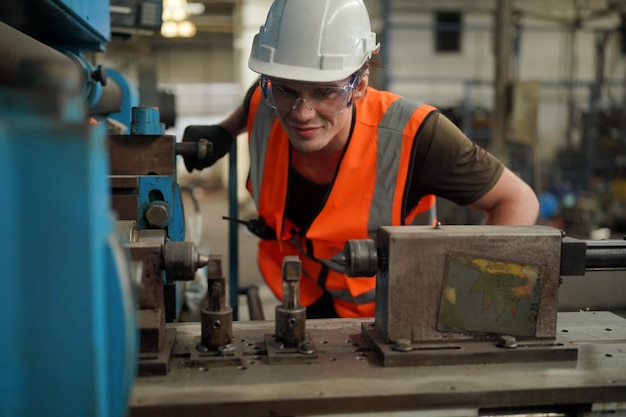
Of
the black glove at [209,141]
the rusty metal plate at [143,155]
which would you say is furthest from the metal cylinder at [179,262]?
the black glove at [209,141]

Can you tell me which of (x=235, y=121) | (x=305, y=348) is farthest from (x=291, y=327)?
(x=235, y=121)

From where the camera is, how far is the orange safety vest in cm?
136

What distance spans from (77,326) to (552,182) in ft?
25.9

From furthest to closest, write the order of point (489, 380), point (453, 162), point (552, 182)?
1. point (552, 182)
2. point (453, 162)
3. point (489, 380)

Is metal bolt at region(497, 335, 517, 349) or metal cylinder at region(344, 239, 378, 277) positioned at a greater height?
metal cylinder at region(344, 239, 378, 277)

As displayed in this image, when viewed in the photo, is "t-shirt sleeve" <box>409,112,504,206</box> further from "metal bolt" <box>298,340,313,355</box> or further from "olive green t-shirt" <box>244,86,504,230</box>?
"metal bolt" <box>298,340,313,355</box>

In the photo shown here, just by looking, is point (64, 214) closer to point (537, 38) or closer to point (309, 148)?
point (309, 148)

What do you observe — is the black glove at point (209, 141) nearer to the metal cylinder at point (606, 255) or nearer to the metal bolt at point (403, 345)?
the metal bolt at point (403, 345)

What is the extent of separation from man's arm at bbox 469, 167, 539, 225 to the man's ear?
40cm

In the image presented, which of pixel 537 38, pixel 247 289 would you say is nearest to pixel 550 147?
pixel 537 38

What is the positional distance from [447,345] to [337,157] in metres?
0.67

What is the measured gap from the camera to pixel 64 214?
0.54 metres

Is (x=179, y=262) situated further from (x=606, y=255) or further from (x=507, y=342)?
(x=606, y=255)

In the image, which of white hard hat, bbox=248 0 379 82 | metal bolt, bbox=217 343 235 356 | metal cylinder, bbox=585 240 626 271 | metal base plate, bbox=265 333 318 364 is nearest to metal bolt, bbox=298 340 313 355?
metal base plate, bbox=265 333 318 364
